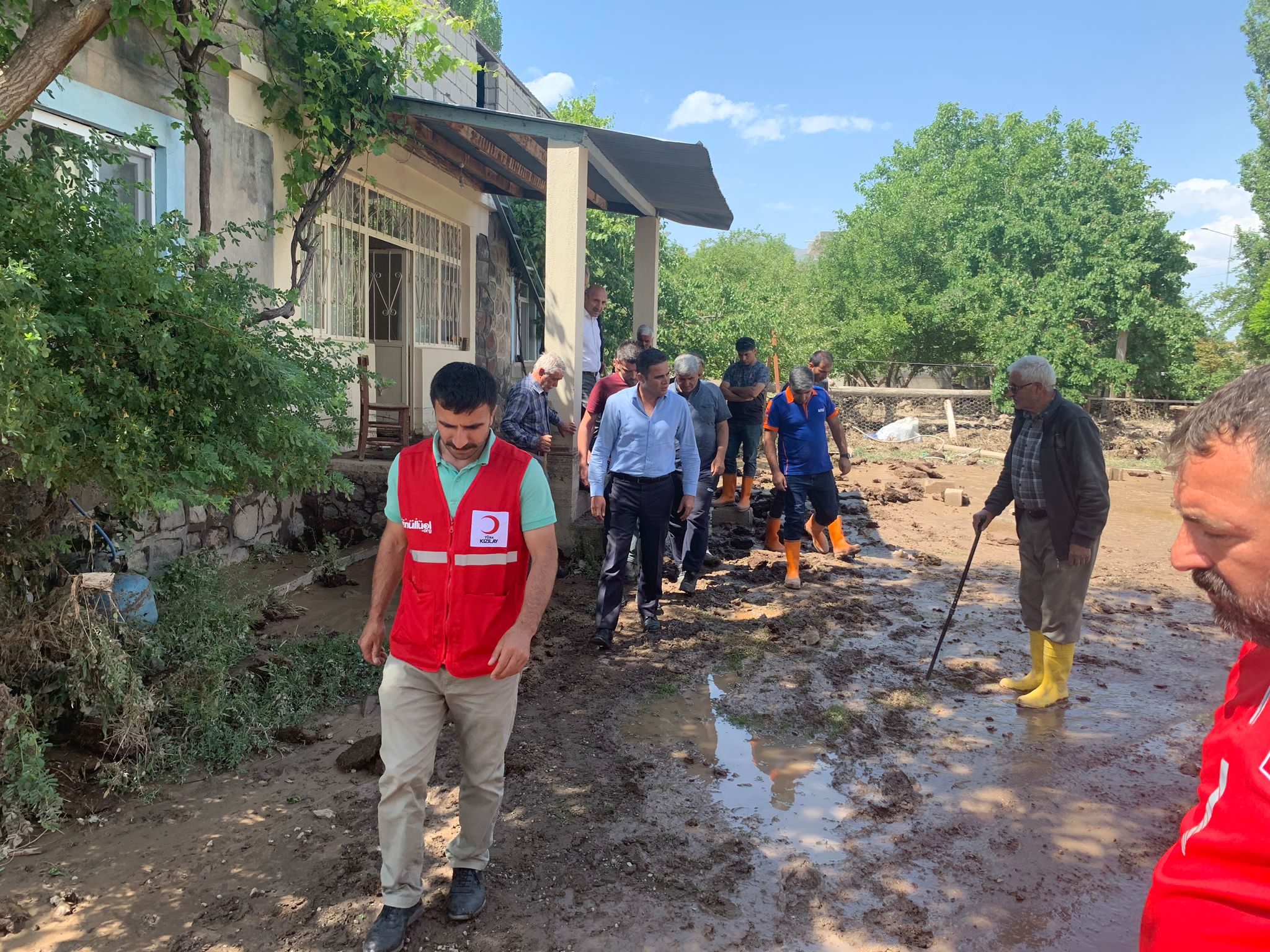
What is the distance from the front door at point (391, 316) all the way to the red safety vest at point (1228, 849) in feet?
31.9

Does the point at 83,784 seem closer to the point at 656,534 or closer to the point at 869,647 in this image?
the point at 656,534

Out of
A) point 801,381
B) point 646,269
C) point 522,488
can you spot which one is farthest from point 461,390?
point 646,269

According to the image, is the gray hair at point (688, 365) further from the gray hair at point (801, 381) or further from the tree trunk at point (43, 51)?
the tree trunk at point (43, 51)

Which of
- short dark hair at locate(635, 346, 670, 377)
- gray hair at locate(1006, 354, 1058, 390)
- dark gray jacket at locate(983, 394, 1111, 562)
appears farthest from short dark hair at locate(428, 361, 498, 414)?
dark gray jacket at locate(983, 394, 1111, 562)

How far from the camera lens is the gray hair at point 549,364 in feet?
22.9

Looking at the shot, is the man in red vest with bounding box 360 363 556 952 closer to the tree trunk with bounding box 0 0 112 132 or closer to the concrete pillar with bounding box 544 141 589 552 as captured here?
the tree trunk with bounding box 0 0 112 132

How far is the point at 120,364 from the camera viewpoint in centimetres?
335

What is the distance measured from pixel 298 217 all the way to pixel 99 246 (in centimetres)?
440

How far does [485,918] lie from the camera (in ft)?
9.88

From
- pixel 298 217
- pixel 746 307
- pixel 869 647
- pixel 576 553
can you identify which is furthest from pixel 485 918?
pixel 746 307

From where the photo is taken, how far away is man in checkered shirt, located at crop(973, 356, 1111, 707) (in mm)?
4859

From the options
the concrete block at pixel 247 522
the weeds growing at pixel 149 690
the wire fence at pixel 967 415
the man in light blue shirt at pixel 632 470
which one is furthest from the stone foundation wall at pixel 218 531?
the wire fence at pixel 967 415

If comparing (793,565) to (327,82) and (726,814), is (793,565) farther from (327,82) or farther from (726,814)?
(327,82)

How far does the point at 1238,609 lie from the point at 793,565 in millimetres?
6626
